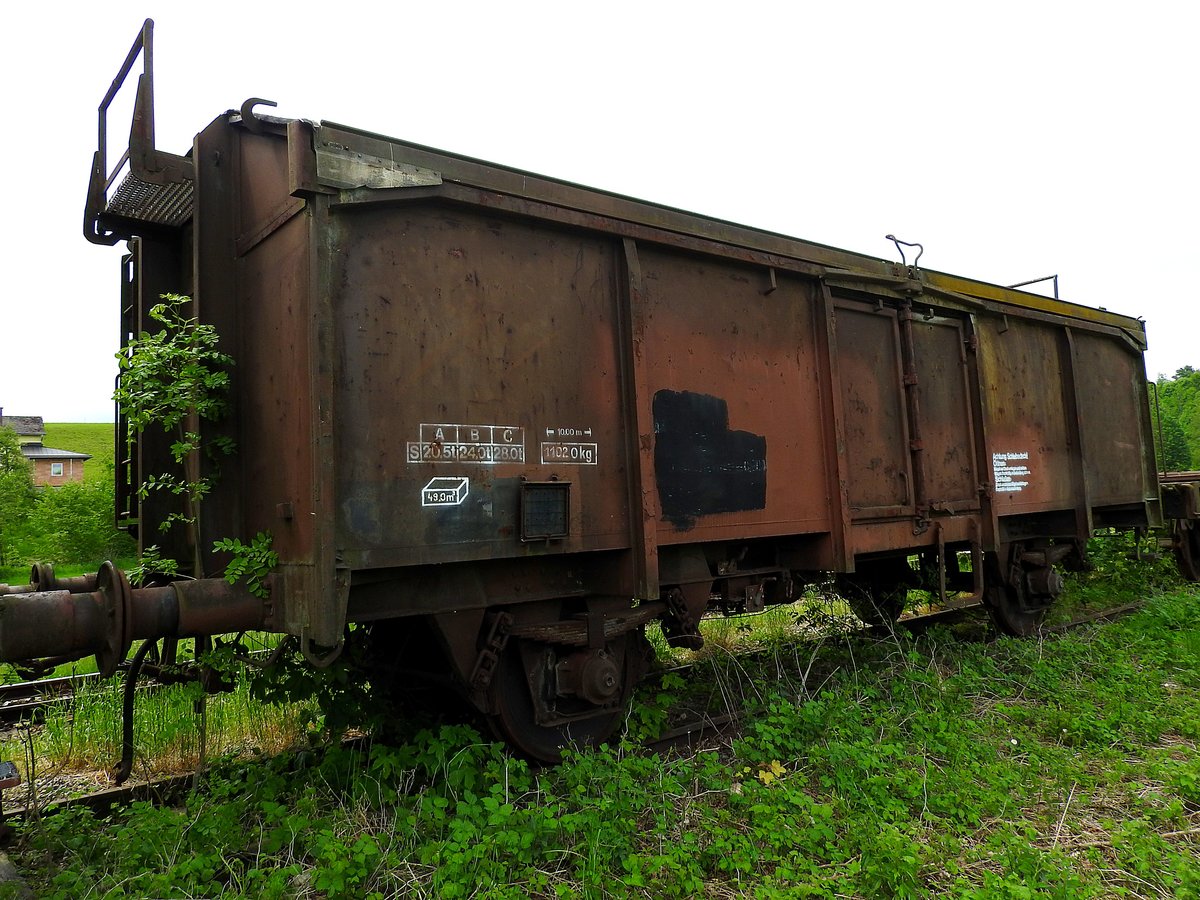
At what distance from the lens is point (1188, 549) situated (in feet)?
37.1

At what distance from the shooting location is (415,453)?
3.94 meters

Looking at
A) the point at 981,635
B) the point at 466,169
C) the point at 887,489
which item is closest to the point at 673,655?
the point at 887,489

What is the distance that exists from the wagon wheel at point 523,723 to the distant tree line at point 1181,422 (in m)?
47.0

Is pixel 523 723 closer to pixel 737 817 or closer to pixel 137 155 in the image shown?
pixel 737 817

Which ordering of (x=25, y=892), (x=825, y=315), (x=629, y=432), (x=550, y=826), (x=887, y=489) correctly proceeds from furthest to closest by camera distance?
1. (x=887, y=489)
2. (x=825, y=315)
3. (x=629, y=432)
4. (x=550, y=826)
5. (x=25, y=892)

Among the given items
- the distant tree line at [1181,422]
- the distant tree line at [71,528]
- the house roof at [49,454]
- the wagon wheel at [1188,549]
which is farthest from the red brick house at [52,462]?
→ the distant tree line at [1181,422]

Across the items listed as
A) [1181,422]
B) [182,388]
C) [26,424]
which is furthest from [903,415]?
[26,424]

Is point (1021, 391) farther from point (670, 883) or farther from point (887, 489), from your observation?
point (670, 883)

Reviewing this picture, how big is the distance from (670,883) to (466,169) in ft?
11.6

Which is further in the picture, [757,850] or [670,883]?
[757,850]

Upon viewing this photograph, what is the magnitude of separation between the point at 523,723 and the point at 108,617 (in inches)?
88.0

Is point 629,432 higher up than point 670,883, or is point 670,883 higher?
point 629,432

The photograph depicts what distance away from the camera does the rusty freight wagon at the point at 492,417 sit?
12.2 feet

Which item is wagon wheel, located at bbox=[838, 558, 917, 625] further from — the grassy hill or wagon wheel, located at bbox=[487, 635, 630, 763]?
the grassy hill
